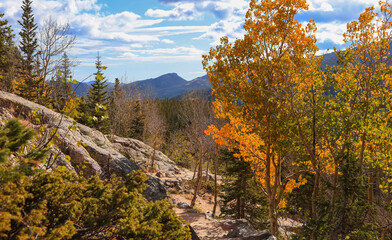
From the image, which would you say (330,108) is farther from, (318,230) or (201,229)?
(201,229)

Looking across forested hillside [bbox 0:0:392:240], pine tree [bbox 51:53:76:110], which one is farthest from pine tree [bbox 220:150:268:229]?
pine tree [bbox 51:53:76:110]

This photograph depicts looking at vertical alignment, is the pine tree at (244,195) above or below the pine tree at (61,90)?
below

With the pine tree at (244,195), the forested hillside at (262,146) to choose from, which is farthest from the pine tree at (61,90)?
the pine tree at (244,195)

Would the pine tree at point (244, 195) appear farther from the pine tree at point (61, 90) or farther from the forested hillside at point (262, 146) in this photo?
the pine tree at point (61, 90)

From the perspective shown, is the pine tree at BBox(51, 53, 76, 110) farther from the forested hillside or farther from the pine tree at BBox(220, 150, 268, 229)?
the pine tree at BBox(220, 150, 268, 229)


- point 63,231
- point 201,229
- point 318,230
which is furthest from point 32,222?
point 201,229

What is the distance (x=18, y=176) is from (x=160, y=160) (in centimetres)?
2578

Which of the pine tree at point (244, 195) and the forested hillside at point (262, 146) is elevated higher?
the forested hillside at point (262, 146)

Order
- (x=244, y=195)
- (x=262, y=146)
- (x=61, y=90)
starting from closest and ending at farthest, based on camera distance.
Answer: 1. (x=262, y=146)
2. (x=244, y=195)
3. (x=61, y=90)

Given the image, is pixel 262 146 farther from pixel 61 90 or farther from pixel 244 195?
pixel 61 90

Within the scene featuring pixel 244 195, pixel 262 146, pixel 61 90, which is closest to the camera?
pixel 262 146

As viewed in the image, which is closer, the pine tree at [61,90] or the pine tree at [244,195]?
the pine tree at [61,90]

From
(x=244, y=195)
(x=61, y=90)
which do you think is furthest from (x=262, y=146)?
(x=61, y=90)

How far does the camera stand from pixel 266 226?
12.7 metres
